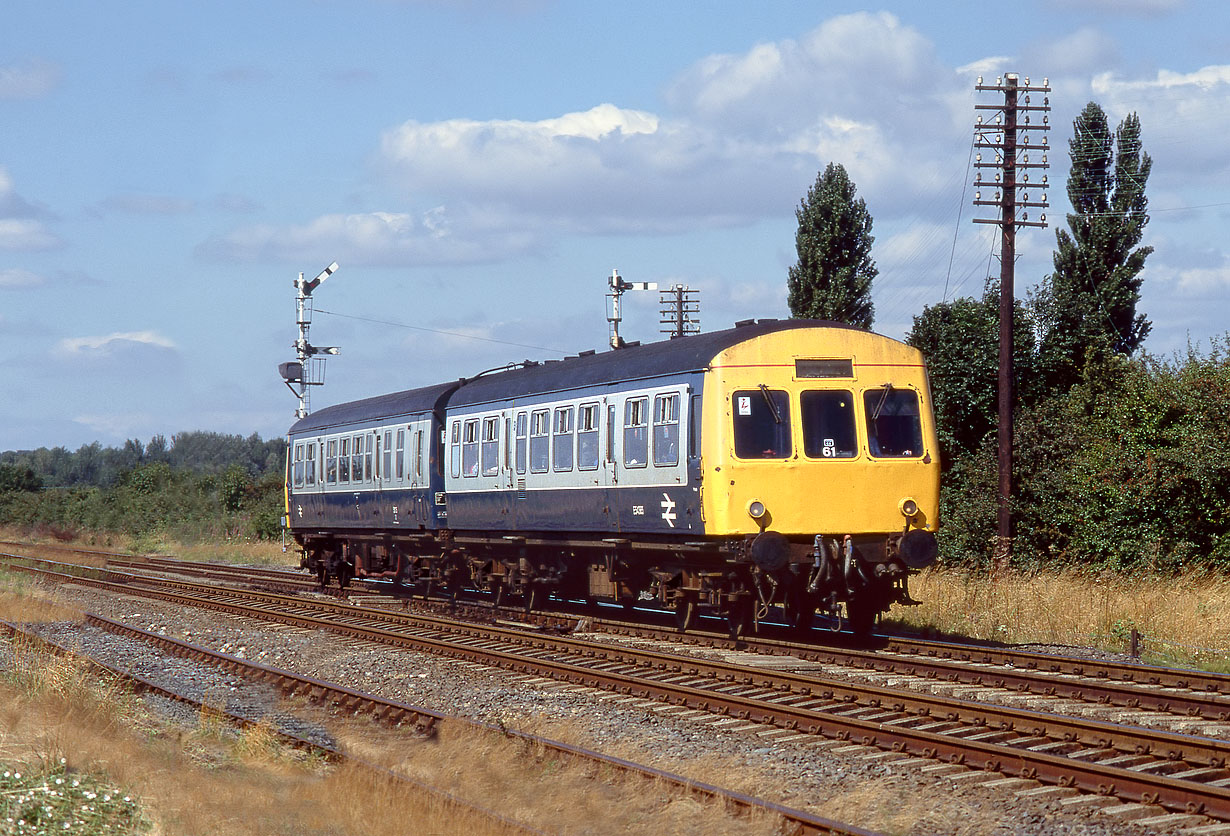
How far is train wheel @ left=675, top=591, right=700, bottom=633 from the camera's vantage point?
675 inches

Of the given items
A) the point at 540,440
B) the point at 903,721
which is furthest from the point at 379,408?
the point at 903,721

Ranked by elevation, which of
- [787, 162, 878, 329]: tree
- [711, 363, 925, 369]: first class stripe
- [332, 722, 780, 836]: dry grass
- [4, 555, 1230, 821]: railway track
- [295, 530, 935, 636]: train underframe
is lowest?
[332, 722, 780, 836]: dry grass

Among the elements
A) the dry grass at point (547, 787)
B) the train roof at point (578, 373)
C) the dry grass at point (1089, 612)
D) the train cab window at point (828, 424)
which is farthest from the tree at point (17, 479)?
the dry grass at point (547, 787)

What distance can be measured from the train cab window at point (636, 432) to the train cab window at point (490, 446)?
13.3ft

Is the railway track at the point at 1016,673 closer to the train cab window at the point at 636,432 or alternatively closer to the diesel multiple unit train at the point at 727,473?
the diesel multiple unit train at the point at 727,473

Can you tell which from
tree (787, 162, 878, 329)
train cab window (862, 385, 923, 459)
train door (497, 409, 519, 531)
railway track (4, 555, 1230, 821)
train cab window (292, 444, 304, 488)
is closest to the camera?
railway track (4, 555, 1230, 821)

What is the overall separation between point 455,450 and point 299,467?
8.40 metres

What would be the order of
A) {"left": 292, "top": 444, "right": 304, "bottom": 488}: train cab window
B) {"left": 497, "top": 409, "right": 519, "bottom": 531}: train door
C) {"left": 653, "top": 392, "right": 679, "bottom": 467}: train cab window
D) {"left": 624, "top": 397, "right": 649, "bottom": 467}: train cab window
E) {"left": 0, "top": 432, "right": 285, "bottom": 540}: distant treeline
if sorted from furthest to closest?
{"left": 0, "top": 432, "right": 285, "bottom": 540}: distant treeline → {"left": 292, "top": 444, "right": 304, "bottom": 488}: train cab window → {"left": 497, "top": 409, "right": 519, "bottom": 531}: train door → {"left": 624, "top": 397, "right": 649, "bottom": 467}: train cab window → {"left": 653, "top": 392, "right": 679, "bottom": 467}: train cab window

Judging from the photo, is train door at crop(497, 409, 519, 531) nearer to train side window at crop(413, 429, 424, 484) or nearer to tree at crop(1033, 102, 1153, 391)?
train side window at crop(413, 429, 424, 484)

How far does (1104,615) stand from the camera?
1759 cm

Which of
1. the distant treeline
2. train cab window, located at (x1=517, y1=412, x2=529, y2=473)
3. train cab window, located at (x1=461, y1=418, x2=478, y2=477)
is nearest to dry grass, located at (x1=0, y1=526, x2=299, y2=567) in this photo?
the distant treeline

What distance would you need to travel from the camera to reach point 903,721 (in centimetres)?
1085

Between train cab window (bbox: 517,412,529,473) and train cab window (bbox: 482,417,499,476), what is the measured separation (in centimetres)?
75

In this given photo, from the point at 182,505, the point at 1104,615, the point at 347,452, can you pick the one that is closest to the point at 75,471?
the point at 182,505
